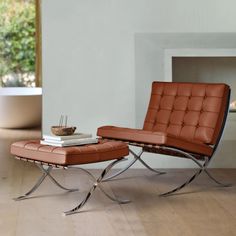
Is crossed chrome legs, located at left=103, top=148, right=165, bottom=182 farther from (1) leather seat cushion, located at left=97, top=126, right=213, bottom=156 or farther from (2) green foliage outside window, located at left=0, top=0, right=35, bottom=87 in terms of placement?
(2) green foliage outside window, located at left=0, top=0, right=35, bottom=87

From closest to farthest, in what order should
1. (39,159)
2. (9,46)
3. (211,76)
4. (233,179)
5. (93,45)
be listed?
1. (39,159)
2. (233,179)
3. (93,45)
4. (211,76)
5. (9,46)

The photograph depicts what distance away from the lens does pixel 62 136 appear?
128 inches

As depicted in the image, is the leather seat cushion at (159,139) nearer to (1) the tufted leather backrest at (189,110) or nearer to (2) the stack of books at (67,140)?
(1) the tufted leather backrest at (189,110)

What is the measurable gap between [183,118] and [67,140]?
1083 millimetres

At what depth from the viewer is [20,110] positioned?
7328mm

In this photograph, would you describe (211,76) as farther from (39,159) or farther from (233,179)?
(39,159)

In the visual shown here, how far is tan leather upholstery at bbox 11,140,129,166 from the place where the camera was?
3049 mm

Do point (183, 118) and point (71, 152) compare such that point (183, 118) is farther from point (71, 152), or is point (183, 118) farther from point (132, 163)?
point (71, 152)

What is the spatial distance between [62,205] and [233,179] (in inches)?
59.8

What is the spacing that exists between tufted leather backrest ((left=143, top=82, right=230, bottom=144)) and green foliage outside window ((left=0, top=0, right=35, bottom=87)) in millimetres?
5002

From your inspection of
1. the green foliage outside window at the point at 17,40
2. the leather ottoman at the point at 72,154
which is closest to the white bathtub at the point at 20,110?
the green foliage outside window at the point at 17,40

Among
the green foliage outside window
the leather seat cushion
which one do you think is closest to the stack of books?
the leather seat cushion

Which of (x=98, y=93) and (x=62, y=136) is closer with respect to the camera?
(x=62, y=136)

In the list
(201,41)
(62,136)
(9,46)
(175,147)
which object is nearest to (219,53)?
(201,41)
